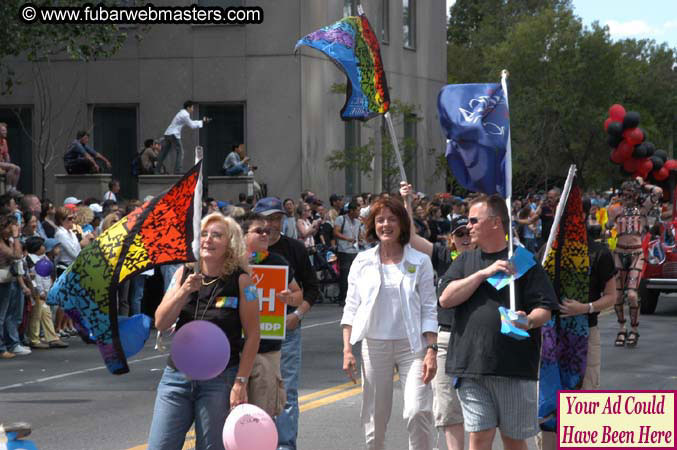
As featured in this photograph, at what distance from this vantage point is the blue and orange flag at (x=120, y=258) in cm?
648

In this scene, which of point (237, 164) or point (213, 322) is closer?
point (213, 322)

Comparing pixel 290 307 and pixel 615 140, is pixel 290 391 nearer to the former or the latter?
pixel 290 307

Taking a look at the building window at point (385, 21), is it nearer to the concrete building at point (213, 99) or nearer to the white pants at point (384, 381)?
the concrete building at point (213, 99)

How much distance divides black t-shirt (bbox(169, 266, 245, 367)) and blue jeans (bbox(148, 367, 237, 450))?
0.61 ft

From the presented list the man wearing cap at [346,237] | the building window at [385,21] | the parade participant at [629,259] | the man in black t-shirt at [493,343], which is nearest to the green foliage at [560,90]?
the building window at [385,21]

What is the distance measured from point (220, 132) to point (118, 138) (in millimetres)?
2829

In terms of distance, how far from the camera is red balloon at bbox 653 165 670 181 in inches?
1131

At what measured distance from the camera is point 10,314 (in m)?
16.4

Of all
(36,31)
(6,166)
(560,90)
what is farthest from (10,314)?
(560,90)

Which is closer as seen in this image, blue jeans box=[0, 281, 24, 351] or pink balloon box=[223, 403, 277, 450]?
pink balloon box=[223, 403, 277, 450]

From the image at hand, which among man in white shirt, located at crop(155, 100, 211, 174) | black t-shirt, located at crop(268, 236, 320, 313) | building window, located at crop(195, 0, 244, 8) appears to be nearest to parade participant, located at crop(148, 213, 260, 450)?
black t-shirt, located at crop(268, 236, 320, 313)

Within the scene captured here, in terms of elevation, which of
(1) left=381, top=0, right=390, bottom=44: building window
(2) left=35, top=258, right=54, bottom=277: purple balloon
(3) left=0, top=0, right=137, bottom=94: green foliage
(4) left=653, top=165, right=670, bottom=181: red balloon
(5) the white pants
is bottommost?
(2) left=35, top=258, right=54, bottom=277: purple balloon

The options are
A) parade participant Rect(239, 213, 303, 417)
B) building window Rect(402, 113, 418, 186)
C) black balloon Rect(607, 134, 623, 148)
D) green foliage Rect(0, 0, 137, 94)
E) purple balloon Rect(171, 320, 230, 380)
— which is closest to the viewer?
purple balloon Rect(171, 320, 230, 380)

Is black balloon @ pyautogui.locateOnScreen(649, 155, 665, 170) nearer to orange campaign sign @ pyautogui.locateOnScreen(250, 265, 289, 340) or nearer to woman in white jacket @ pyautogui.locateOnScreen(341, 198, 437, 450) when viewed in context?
orange campaign sign @ pyautogui.locateOnScreen(250, 265, 289, 340)
